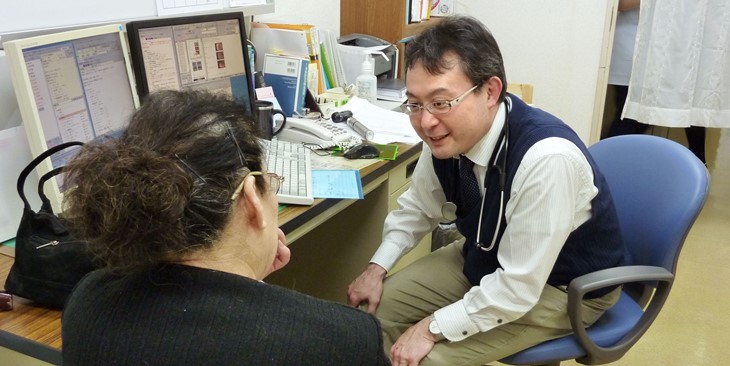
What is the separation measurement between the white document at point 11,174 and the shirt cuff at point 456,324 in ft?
3.14

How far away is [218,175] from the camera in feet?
2.40

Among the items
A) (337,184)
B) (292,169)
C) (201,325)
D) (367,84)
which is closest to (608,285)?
(337,184)

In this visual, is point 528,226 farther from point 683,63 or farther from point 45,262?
point 683,63

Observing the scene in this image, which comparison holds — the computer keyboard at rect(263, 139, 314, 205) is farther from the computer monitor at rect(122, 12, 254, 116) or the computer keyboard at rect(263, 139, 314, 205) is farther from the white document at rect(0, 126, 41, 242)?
the white document at rect(0, 126, 41, 242)

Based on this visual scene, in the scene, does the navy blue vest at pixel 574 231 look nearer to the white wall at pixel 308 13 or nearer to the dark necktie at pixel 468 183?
the dark necktie at pixel 468 183

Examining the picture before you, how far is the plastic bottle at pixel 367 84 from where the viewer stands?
2.37 meters

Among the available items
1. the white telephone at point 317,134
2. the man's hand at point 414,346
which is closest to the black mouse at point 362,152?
the white telephone at point 317,134

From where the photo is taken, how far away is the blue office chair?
1326mm

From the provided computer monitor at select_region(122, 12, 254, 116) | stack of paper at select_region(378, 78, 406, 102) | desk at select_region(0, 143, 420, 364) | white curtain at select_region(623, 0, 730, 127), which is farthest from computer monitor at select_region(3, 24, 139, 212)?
white curtain at select_region(623, 0, 730, 127)

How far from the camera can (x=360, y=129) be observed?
6.55 ft

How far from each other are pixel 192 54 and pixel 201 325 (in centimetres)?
118

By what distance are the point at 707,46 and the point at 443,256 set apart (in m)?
2.16

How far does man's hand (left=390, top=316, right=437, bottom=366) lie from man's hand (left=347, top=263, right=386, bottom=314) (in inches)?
8.0

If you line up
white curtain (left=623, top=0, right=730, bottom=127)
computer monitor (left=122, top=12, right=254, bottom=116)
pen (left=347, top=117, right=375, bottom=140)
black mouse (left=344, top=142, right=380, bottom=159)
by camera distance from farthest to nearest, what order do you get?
white curtain (left=623, top=0, right=730, bottom=127) → pen (left=347, top=117, right=375, bottom=140) → black mouse (left=344, top=142, right=380, bottom=159) → computer monitor (left=122, top=12, right=254, bottom=116)
